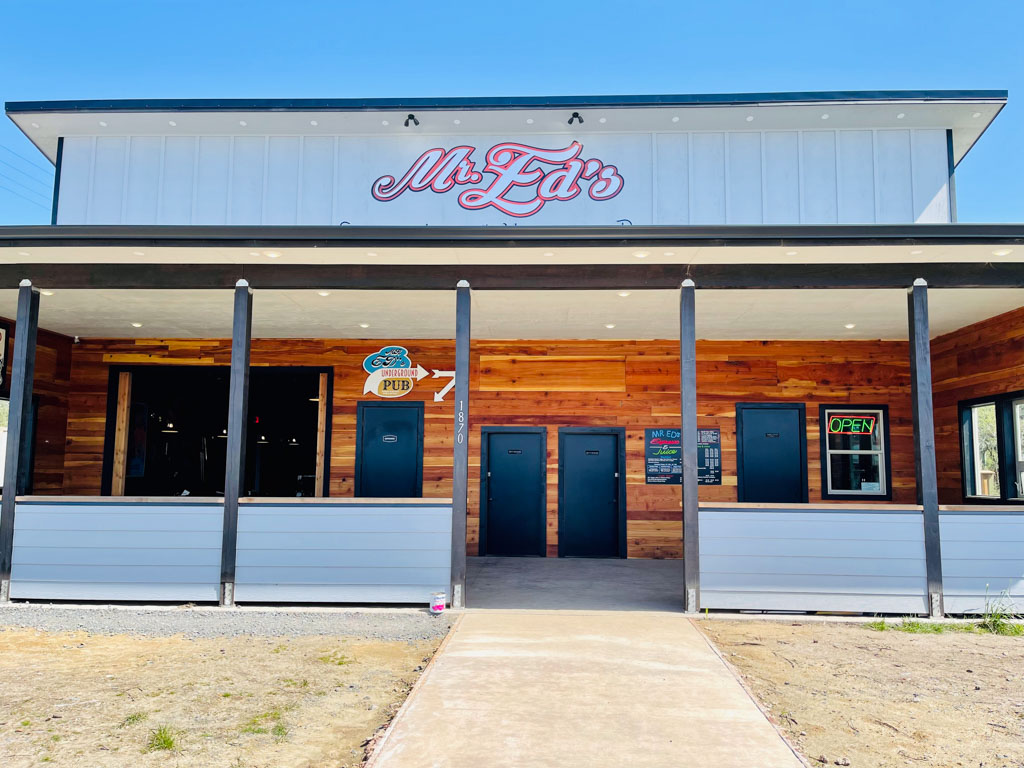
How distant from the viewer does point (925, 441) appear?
6016mm

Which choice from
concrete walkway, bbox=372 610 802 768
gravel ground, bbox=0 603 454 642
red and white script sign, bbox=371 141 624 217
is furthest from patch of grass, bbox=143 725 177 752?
red and white script sign, bbox=371 141 624 217

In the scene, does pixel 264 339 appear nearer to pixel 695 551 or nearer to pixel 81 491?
pixel 81 491

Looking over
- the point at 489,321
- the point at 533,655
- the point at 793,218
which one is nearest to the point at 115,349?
the point at 489,321

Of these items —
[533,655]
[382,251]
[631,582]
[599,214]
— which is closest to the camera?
[533,655]

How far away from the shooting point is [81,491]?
9562 mm

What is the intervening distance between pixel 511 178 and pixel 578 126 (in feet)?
2.76

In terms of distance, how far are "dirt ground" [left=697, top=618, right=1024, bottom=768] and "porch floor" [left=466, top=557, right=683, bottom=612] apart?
1047 mm

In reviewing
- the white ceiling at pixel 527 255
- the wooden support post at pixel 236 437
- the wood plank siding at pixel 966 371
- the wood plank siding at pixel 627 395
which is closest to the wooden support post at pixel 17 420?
the white ceiling at pixel 527 255

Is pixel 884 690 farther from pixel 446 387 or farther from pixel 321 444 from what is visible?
pixel 321 444

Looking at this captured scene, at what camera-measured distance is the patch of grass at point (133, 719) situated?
138 inches

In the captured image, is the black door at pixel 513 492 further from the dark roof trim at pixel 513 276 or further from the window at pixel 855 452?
the window at pixel 855 452

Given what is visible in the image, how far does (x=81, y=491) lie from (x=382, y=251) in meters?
6.28

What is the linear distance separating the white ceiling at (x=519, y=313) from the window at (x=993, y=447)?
0.96m

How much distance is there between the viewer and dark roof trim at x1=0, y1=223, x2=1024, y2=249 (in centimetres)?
571
